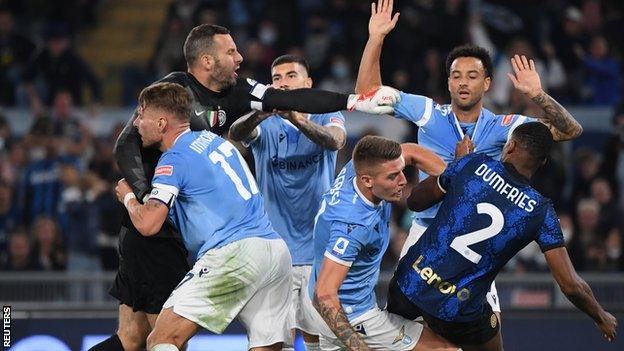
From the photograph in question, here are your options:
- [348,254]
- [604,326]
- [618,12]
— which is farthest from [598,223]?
[348,254]

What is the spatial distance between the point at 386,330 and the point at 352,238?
0.72m

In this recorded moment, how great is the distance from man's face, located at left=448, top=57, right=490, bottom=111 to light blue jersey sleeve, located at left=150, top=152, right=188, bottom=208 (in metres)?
2.08

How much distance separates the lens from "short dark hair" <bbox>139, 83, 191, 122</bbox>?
754 cm

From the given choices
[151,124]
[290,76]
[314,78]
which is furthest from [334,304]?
[314,78]

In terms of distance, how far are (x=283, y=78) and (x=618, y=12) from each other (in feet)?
24.9

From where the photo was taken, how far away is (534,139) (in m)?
7.44

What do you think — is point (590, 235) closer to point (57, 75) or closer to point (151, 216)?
point (151, 216)

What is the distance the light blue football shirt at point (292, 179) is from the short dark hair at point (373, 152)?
1607mm

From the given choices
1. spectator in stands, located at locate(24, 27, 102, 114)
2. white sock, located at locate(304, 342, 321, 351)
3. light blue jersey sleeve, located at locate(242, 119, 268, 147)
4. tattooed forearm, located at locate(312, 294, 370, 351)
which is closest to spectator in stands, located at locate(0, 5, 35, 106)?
spectator in stands, located at locate(24, 27, 102, 114)

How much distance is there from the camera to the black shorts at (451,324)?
7.65 meters

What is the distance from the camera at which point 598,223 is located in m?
12.6

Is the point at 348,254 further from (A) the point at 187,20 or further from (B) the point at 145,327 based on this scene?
(A) the point at 187,20

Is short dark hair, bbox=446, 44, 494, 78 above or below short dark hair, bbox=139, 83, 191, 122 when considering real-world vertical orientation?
above

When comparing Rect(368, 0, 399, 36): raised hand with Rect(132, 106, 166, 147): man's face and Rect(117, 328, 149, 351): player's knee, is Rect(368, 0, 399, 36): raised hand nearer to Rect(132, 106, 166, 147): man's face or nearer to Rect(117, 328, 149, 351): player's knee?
Rect(132, 106, 166, 147): man's face
